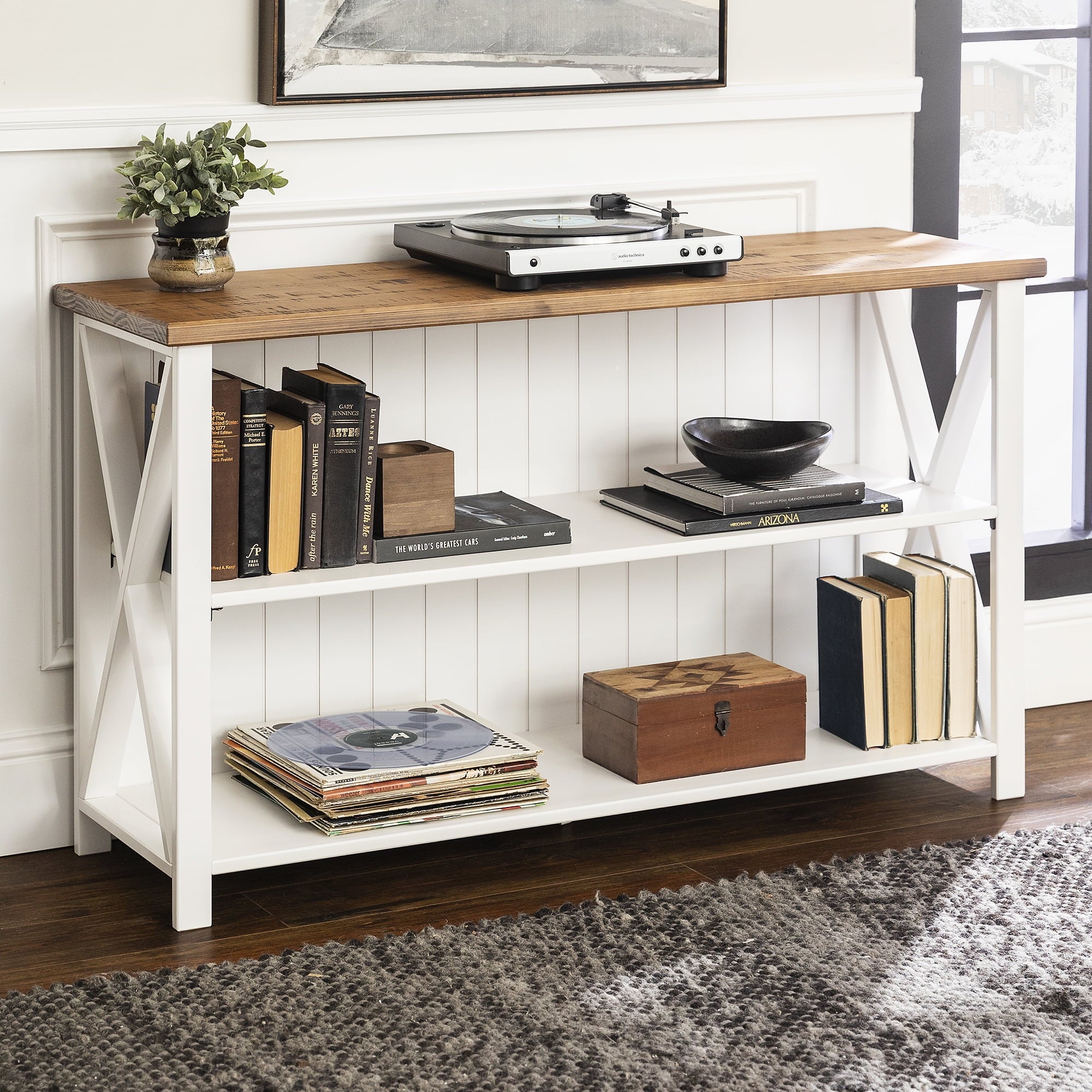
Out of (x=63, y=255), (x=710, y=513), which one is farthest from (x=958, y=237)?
(x=63, y=255)

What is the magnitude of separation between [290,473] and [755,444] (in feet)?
2.68

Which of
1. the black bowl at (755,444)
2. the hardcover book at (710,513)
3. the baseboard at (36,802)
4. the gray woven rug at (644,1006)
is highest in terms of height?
the black bowl at (755,444)

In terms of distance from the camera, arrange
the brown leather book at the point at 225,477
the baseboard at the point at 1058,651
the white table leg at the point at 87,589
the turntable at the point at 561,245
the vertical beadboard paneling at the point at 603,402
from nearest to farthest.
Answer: the brown leather book at the point at 225,477 → the turntable at the point at 561,245 → the white table leg at the point at 87,589 → the vertical beadboard paneling at the point at 603,402 → the baseboard at the point at 1058,651

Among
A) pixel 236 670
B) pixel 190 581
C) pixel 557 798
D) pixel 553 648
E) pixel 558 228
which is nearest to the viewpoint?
pixel 190 581

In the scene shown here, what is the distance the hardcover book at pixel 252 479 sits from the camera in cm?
235

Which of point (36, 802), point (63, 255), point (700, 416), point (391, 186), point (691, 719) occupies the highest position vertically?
point (391, 186)

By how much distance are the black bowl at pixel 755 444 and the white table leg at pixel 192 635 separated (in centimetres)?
82

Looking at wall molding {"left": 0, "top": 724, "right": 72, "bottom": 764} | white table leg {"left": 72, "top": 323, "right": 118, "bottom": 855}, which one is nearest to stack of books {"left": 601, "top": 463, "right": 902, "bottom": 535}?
white table leg {"left": 72, "top": 323, "right": 118, "bottom": 855}

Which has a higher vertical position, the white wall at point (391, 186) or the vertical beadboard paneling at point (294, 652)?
the white wall at point (391, 186)

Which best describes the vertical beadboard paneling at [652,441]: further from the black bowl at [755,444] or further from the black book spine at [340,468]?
the black book spine at [340,468]

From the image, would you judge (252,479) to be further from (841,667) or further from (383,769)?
(841,667)

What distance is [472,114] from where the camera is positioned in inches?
106

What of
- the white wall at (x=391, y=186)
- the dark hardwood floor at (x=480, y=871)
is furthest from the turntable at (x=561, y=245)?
the dark hardwood floor at (x=480, y=871)

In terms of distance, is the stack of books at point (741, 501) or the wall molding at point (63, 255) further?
the stack of books at point (741, 501)
